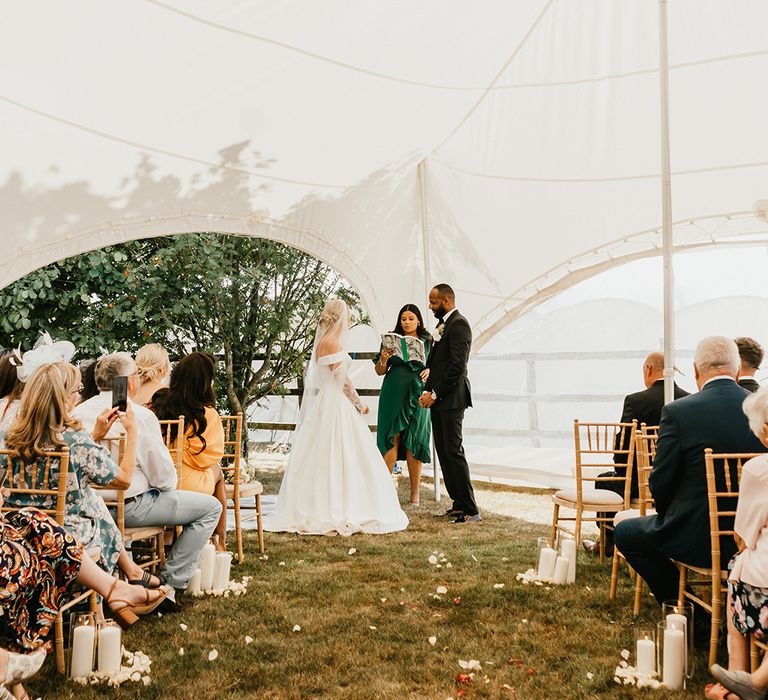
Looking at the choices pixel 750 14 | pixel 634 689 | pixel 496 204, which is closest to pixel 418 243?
pixel 496 204

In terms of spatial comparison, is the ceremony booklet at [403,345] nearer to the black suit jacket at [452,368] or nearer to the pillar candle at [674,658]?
the black suit jacket at [452,368]

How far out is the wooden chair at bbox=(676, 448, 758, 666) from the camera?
273cm

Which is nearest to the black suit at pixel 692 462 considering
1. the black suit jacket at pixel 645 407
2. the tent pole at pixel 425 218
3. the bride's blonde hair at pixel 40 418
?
the black suit jacket at pixel 645 407

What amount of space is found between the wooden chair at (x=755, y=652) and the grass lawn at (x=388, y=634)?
228 millimetres

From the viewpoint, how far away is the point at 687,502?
9.66ft

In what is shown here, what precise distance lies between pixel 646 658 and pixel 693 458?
0.76 meters

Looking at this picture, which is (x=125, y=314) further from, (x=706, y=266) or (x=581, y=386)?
(x=706, y=266)

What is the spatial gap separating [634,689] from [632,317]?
8.19 meters

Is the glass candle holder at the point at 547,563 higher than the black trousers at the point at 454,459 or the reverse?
the reverse

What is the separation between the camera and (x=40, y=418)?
2867 mm

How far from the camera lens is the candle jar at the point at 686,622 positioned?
8.77 feet

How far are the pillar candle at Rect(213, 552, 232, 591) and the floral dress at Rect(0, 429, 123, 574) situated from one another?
863 mm

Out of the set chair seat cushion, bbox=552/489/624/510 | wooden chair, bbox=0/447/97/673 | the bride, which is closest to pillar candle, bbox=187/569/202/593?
wooden chair, bbox=0/447/97/673

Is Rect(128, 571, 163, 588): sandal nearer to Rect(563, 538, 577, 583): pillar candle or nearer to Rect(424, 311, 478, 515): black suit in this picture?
Rect(563, 538, 577, 583): pillar candle
